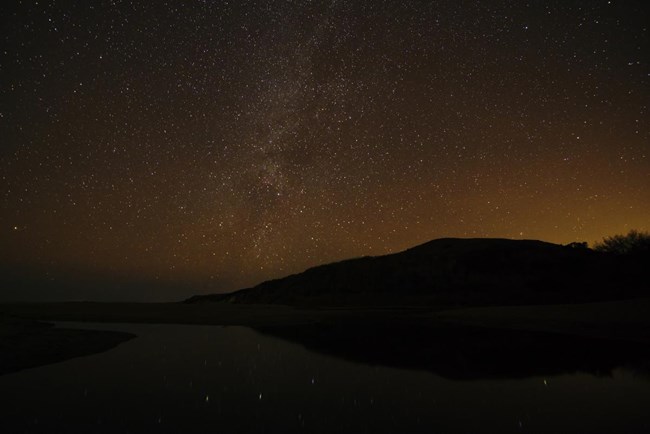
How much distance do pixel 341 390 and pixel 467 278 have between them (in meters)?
62.6

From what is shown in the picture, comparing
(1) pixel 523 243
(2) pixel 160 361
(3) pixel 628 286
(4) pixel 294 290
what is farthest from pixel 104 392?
(1) pixel 523 243

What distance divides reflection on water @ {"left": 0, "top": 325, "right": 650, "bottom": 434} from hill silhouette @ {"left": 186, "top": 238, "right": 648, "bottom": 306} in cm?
4445

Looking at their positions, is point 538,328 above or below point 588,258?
below

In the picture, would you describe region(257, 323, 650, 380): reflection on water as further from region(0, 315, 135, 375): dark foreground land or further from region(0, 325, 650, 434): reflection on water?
region(0, 315, 135, 375): dark foreground land

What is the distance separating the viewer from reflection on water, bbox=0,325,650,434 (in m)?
9.19

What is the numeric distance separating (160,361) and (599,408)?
1416 centimetres

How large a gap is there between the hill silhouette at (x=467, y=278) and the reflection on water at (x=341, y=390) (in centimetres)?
4445

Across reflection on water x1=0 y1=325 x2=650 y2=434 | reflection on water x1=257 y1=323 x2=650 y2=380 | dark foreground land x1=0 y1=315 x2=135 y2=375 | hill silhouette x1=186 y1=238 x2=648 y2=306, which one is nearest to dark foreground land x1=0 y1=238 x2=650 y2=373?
dark foreground land x1=0 y1=315 x2=135 y2=375

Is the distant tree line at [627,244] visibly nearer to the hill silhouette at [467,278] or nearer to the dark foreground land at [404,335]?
the hill silhouette at [467,278]

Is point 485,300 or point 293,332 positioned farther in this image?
point 485,300

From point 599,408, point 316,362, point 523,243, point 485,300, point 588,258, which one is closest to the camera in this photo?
point 599,408

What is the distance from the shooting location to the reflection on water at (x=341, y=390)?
919 cm

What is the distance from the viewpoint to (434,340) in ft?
74.5

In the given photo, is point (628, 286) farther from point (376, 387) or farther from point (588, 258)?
point (376, 387)
